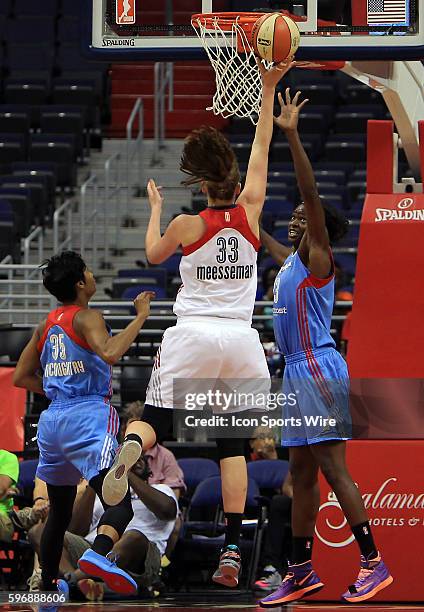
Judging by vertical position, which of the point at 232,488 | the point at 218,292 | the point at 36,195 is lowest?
the point at 232,488

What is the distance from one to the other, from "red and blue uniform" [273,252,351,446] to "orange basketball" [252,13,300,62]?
1.02m

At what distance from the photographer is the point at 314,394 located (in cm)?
656

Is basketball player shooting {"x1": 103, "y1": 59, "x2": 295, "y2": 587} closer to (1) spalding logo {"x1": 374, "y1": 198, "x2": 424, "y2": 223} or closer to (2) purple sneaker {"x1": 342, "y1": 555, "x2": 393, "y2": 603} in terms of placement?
(2) purple sneaker {"x1": 342, "y1": 555, "x2": 393, "y2": 603}

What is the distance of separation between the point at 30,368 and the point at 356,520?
2.04 m

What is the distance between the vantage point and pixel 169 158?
19047 mm

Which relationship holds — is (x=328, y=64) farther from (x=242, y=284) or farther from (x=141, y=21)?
(x=242, y=284)

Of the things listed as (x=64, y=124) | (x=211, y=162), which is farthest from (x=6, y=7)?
(x=211, y=162)

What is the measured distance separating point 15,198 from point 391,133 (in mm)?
8620

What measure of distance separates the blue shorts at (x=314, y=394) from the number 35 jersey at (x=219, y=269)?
47cm

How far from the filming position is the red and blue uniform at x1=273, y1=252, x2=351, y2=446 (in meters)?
6.51

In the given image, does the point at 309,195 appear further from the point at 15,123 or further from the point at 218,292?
the point at 15,123

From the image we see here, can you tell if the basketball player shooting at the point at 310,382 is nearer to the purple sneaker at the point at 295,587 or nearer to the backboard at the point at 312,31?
the purple sneaker at the point at 295,587

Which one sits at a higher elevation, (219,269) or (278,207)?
(219,269)

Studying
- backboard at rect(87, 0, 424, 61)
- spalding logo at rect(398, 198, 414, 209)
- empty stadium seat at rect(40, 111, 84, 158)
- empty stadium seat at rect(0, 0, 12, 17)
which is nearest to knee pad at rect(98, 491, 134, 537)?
backboard at rect(87, 0, 424, 61)
